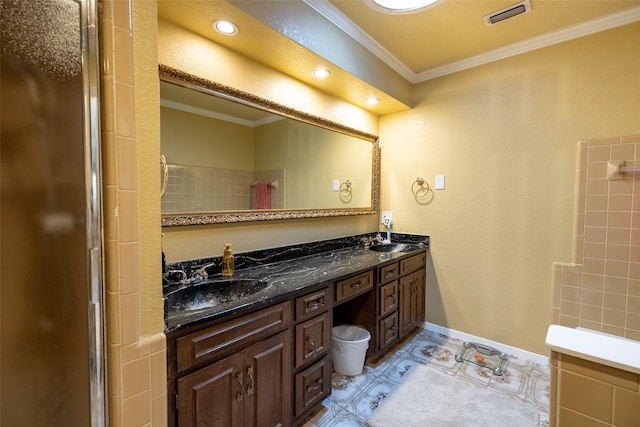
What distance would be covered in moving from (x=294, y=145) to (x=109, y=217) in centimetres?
156

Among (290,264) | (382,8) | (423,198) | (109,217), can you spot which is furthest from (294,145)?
(109,217)

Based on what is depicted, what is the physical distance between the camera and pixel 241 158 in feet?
6.13

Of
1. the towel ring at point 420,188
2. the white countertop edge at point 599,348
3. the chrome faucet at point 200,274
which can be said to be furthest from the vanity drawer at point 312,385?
the towel ring at point 420,188

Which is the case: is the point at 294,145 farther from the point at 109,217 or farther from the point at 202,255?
the point at 109,217

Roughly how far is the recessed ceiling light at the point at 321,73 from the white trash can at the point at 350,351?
179 cm

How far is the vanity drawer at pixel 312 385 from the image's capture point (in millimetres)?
1517

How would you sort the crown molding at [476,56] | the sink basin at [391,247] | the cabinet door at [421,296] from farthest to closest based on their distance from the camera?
the sink basin at [391,247] → the cabinet door at [421,296] → the crown molding at [476,56]

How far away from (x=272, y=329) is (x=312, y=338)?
0.32 meters

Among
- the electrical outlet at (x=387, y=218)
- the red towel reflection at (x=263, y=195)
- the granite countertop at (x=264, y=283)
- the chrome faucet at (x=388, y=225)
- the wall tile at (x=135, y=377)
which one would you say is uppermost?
the red towel reflection at (x=263, y=195)

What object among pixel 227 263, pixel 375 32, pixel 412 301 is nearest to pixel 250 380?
pixel 227 263

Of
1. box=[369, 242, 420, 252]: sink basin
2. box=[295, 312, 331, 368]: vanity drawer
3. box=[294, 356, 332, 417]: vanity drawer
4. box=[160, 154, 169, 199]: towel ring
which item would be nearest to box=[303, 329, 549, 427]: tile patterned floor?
box=[294, 356, 332, 417]: vanity drawer

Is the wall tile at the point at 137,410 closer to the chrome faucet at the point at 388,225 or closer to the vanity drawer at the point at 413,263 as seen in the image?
the vanity drawer at the point at 413,263

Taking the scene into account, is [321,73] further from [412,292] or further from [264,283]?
[412,292]

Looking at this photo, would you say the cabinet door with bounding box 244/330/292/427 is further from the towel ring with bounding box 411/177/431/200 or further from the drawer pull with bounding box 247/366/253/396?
the towel ring with bounding box 411/177/431/200
